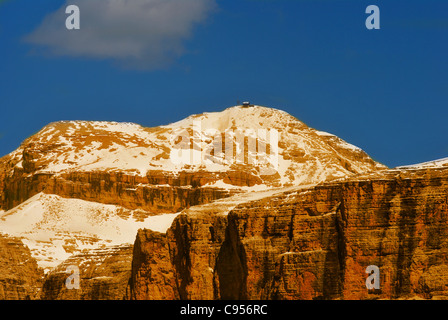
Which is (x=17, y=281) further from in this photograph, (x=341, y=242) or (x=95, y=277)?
(x=341, y=242)

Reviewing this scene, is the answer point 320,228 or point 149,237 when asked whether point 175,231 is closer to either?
point 149,237

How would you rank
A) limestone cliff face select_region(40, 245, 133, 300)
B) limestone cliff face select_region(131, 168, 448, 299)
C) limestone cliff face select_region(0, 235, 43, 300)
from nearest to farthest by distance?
limestone cliff face select_region(131, 168, 448, 299) < limestone cliff face select_region(40, 245, 133, 300) < limestone cliff face select_region(0, 235, 43, 300)

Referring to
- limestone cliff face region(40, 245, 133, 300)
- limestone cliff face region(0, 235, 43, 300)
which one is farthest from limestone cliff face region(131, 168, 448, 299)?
limestone cliff face region(0, 235, 43, 300)

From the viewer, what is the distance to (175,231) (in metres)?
155

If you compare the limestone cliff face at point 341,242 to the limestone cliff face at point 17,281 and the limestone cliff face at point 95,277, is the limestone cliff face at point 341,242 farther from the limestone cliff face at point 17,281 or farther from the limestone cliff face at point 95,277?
the limestone cliff face at point 17,281

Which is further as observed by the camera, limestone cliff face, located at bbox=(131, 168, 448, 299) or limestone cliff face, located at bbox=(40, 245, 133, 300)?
limestone cliff face, located at bbox=(40, 245, 133, 300)

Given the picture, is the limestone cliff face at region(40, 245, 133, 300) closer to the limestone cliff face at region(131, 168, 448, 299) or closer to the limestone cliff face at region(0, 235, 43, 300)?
the limestone cliff face at region(0, 235, 43, 300)

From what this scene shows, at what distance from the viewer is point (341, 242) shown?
128 m

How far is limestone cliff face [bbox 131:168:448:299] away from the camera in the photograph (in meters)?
123

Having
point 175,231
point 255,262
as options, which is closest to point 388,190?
point 255,262

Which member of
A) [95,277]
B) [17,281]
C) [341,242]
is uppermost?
[17,281]

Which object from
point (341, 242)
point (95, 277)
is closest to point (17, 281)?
point (95, 277)

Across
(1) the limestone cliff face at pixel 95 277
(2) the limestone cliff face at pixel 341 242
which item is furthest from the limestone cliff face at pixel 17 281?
(2) the limestone cliff face at pixel 341 242

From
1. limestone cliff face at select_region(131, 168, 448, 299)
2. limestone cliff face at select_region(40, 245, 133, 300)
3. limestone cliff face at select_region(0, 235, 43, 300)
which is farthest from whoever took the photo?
limestone cliff face at select_region(0, 235, 43, 300)
